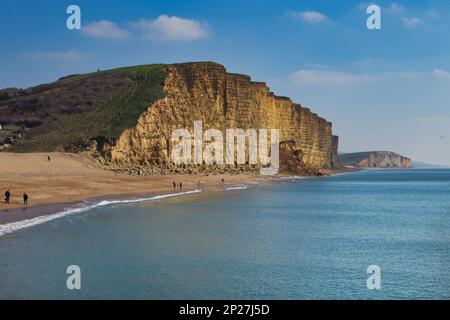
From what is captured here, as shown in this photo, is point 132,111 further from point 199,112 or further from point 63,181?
point 63,181

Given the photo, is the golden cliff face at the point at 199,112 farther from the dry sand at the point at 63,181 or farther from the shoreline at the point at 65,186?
the dry sand at the point at 63,181

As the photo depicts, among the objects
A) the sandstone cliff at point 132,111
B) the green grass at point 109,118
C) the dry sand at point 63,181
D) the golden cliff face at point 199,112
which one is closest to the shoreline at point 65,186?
the dry sand at point 63,181

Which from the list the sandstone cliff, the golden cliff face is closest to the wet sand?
the sandstone cliff

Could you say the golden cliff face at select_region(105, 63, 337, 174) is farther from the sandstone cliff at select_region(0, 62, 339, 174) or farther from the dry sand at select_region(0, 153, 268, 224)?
the dry sand at select_region(0, 153, 268, 224)
